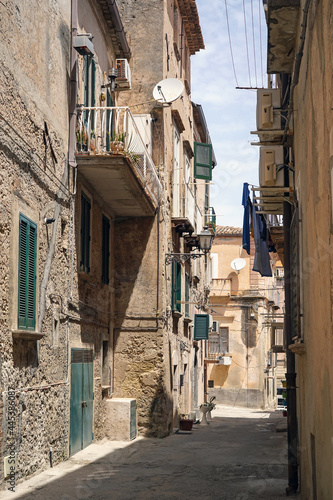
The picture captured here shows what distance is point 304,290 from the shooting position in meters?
8.95

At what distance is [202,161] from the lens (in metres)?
24.9

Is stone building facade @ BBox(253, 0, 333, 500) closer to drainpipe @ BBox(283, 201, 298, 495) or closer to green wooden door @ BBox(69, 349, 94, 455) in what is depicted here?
drainpipe @ BBox(283, 201, 298, 495)

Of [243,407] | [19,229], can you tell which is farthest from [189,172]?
[243,407]

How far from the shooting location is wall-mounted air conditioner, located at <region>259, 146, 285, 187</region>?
12.4 m

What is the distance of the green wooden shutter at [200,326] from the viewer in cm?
2756

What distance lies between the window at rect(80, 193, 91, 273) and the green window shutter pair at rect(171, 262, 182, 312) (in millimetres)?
5161

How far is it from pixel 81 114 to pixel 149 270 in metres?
5.58

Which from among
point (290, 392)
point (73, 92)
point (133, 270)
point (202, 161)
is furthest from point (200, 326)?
point (290, 392)

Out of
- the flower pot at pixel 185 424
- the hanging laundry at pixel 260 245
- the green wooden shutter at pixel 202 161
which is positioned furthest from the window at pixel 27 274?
the green wooden shutter at pixel 202 161

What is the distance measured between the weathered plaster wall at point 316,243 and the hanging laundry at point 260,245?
19.9ft

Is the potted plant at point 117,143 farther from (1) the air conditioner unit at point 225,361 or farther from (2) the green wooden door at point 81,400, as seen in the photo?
(1) the air conditioner unit at point 225,361

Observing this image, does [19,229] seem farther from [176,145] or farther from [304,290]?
[176,145]

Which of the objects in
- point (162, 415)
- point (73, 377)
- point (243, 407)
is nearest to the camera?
point (73, 377)

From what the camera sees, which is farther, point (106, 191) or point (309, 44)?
point (106, 191)
